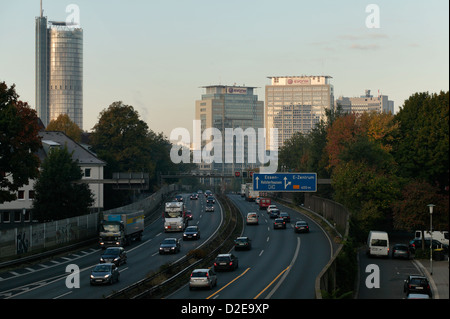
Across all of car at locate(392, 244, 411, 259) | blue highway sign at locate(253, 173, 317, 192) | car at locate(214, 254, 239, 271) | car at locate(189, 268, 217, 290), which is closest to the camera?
car at locate(189, 268, 217, 290)

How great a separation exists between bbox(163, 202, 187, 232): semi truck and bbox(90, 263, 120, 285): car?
40.3 metres

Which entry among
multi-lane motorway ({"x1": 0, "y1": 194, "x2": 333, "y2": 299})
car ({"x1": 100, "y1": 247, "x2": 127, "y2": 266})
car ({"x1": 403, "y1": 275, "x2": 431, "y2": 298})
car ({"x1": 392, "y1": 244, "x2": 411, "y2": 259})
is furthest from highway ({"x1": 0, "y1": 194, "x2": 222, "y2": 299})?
car ({"x1": 392, "y1": 244, "x2": 411, "y2": 259})

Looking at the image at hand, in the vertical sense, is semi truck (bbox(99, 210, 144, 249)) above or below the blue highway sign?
below

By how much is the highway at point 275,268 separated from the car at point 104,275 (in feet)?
18.0

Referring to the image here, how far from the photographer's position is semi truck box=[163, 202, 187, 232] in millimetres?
87750

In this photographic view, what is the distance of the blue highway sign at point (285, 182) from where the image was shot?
234ft

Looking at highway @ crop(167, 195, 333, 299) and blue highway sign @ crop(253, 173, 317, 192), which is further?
blue highway sign @ crop(253, 173, 317, 192)

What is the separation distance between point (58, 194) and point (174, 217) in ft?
58.5

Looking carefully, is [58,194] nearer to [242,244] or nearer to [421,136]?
[242,244]

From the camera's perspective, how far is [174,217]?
9100 centimetres

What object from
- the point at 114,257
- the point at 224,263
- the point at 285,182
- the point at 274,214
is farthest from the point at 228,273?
the point at 274,214

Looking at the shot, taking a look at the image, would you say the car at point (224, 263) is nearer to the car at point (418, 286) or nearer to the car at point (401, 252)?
the car at point (418, 286)

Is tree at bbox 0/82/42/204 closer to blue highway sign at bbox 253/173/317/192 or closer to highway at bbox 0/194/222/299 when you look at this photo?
highway at bbox 0/194/222/299
